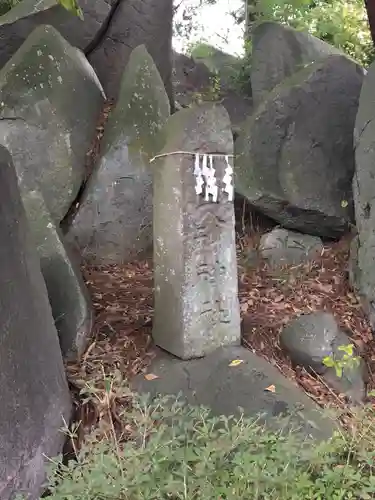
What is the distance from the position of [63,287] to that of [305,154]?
2.78m

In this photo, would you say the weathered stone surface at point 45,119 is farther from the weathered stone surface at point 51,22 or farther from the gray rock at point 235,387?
the gray rock at point 235,387

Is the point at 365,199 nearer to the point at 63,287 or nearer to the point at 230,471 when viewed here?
the point at 63,287

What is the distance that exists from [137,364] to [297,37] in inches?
178

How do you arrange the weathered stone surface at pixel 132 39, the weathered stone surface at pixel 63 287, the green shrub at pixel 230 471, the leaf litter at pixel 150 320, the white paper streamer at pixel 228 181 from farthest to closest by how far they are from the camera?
the weathered stone surface at pixel 132 39, the weathered stone surface at pixel 63 287, the white paper streamer at pixel 228 181, the leaf litter at pixel 150 320, the green shrub at pixel 230 471

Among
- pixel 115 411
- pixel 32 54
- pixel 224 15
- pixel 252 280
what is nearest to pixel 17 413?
pixel 115 411

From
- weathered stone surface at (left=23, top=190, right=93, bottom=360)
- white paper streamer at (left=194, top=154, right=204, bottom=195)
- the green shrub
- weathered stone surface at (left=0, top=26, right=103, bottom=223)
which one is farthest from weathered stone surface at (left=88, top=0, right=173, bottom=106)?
the green shrub

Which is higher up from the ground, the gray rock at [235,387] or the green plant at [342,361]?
the green plant at [342,361]

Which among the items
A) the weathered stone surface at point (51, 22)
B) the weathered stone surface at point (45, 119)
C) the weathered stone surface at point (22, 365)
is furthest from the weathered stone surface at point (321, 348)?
the weathered stone surface at point (51, 22)

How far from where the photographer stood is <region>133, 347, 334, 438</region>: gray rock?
338cm

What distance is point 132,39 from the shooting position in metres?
6.79

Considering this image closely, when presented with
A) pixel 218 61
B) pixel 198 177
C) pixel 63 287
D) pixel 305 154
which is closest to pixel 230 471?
pixel 198 177

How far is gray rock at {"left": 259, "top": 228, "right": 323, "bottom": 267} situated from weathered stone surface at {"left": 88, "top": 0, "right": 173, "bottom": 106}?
2.19 m

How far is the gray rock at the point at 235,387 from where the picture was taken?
3.38 m

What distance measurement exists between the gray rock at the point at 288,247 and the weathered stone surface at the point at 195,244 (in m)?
1.66
